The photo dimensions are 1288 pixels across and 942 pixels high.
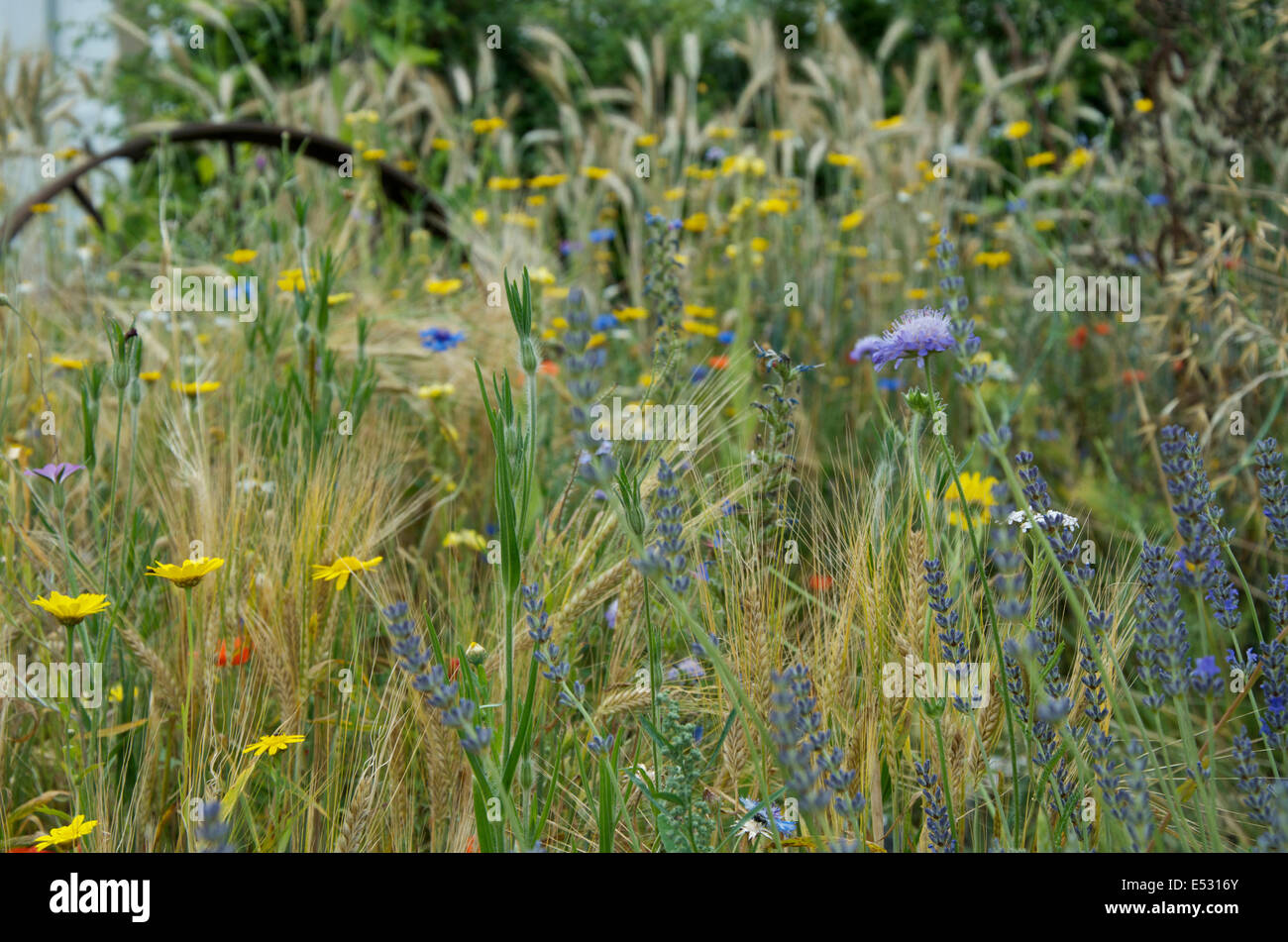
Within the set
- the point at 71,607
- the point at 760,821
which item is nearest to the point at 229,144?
the point at 71,607

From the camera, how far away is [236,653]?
1357 millimetres

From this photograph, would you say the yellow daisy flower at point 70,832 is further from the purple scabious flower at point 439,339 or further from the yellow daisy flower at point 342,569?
the purple scabious flower at point 439,339

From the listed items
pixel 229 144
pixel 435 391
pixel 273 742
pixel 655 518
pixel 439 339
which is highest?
pixel 229 144

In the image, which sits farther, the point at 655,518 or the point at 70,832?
the point at 655,518

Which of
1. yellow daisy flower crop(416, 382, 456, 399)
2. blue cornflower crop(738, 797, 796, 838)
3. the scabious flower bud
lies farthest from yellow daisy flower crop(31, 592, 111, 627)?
yellow daisy flower crop(416, 382, 456, 399)

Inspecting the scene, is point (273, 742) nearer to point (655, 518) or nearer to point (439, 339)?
point (655, 518)

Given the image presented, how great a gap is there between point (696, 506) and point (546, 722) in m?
0.38

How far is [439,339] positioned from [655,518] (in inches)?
49.4

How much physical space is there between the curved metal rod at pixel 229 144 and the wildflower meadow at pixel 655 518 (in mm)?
27

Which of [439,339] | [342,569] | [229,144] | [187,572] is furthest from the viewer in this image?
[229,144]

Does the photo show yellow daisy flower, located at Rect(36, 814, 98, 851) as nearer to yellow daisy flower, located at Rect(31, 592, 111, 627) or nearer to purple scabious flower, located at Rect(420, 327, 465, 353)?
yellow daisy flower, located at Rect(31, 592, 111, 627)
